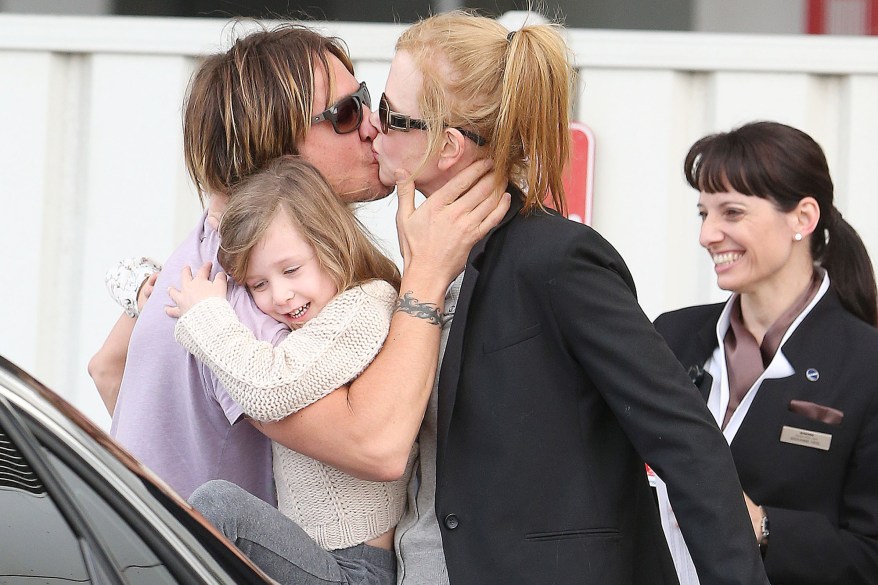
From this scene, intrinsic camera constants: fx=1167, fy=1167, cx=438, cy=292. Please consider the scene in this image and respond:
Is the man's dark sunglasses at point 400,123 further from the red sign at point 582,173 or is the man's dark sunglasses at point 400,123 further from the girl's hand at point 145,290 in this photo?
the red sign at point 582,173

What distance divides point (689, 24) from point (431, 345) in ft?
7.40

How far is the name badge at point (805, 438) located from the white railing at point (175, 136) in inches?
44.1

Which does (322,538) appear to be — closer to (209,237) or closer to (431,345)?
(431,345)

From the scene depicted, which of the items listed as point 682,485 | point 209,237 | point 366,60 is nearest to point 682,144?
point 366,60

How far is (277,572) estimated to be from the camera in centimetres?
172

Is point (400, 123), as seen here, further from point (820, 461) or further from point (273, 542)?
point (820, 461)

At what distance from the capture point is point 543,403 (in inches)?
68.6

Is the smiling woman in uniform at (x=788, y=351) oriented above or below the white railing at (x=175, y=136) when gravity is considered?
below

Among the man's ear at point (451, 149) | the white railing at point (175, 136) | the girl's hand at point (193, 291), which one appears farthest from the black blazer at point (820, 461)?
the girl's hand at point (193, 291)

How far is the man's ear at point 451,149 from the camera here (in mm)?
1873

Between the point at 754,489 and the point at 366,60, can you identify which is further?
the point at 366,60

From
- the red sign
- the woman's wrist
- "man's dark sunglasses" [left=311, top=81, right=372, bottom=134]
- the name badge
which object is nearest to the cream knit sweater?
"man's dark sunglasses" [left=311, top=81, right=372, bottom=134]

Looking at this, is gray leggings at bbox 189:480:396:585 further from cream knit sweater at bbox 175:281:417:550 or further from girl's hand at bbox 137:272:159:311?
girl's hand at bbox 137:272:159:311

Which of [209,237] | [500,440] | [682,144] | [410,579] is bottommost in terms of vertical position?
[410,579]
